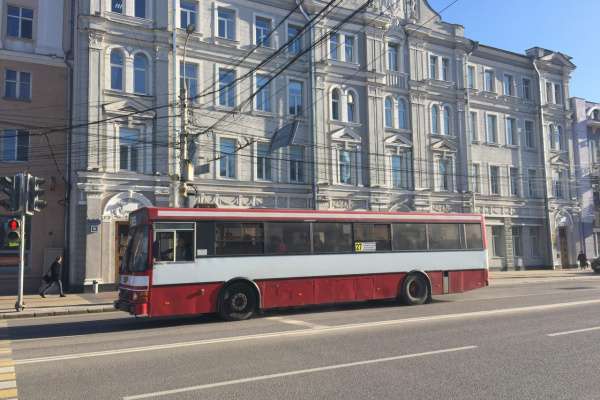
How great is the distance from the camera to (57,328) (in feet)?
38.9

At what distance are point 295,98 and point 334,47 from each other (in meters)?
3.96

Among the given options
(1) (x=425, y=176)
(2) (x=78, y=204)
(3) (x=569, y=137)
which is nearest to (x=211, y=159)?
(2) (x=78, y=204)

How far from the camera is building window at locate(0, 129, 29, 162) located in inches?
832

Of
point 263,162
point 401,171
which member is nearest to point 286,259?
point 263,162

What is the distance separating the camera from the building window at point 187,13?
→ 24.1m

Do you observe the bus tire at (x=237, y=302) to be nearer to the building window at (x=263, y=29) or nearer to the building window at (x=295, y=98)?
the building window at (x=295, y=98)

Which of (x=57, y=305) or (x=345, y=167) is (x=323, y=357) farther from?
(x=345, y=167)

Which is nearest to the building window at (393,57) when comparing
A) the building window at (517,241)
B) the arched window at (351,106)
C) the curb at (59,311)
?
the arched window at (351,106)

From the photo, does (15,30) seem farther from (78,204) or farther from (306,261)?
(306,261)

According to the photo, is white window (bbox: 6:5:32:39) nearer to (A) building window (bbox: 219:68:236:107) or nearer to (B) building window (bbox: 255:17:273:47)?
(A) building window (bbox: 219:68:236:107)

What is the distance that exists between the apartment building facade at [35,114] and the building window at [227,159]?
6.88 meters

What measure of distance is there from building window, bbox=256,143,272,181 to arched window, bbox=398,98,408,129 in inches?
364

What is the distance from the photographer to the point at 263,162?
25703 mm

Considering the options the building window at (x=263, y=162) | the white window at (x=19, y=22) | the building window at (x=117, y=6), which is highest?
the building window at (x=117, y=6)
